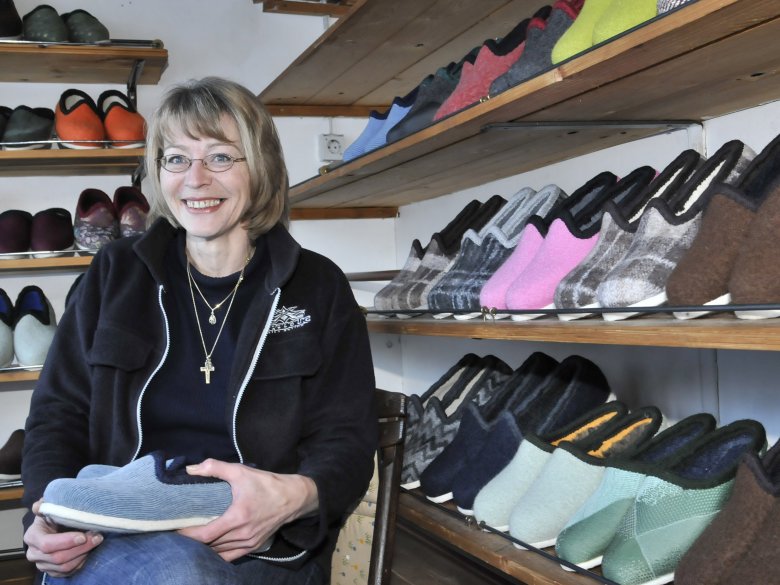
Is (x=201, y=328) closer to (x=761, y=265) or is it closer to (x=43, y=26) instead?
(x=761, y=265)

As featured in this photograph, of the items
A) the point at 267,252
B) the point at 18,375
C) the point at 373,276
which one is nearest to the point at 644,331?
the point at 267,252

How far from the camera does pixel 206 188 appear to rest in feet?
4.81

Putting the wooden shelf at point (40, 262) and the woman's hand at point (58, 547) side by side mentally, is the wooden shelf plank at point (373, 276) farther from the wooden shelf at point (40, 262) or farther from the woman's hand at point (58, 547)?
the woman's hand at point (58, 547)

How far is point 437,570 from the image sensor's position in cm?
223

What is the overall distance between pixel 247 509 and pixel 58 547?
24 centimetres

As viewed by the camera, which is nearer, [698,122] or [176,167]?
[176,167]

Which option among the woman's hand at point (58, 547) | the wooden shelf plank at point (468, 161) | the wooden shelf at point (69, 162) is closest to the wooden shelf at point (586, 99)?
the wooden shelf plank at point (468, 161)

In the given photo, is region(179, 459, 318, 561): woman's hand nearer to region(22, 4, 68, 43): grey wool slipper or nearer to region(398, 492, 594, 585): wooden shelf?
region(398, 492, 594, 585): wooden shelf

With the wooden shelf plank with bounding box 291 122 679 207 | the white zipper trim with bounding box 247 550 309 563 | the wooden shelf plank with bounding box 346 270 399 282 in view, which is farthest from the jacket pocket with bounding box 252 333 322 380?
the wooden shelf plank with bounding box 346 270 399 282

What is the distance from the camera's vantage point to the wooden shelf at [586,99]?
1.04 m

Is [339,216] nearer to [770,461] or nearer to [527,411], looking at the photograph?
[527,411]

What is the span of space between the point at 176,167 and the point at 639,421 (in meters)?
0.87

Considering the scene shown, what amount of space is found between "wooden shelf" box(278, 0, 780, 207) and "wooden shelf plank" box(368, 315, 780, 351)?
334 mm

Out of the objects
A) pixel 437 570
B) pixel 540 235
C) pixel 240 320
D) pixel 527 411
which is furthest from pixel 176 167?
pixel 437 570
